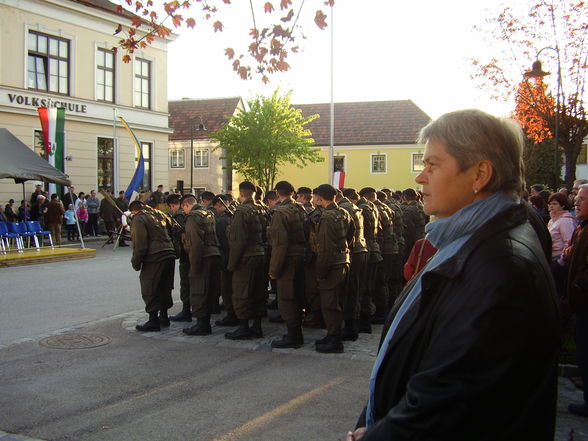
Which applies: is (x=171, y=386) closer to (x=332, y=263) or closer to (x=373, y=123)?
(x=332, y=263)

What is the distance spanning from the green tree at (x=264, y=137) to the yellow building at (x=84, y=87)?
6.91 meters

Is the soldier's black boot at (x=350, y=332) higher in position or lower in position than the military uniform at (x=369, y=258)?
lower

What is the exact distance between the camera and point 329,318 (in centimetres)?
739

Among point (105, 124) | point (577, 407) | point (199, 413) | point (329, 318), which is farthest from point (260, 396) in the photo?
point (105, 124)

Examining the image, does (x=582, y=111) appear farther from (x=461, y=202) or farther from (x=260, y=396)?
(x=461, y=202)

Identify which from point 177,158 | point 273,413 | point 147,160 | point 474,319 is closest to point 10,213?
point 147,160

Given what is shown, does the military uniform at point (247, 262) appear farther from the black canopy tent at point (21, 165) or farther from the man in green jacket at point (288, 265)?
the black canopy tent at point (21, 165)

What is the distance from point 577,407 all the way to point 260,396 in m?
2.85

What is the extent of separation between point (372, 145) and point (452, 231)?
45.0 metres

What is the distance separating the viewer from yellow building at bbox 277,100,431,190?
4491 cm

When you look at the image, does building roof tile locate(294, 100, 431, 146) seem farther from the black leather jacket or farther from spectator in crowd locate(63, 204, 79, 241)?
the black leather jacket

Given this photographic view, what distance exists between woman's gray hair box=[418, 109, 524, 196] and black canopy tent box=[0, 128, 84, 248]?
671 inches

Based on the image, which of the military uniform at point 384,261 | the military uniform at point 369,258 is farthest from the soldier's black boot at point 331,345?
the military uniform at point 384,261

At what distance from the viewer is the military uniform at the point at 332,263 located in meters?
7.38
